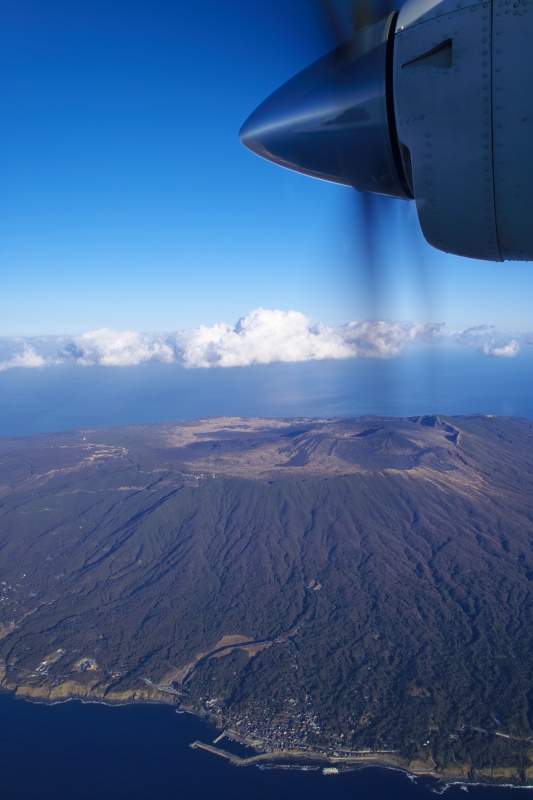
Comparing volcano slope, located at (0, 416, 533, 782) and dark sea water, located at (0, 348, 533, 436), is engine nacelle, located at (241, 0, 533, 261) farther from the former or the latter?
dark sea water, located at (0, 348, 533, 436)

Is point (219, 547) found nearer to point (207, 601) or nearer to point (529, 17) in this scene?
point (207, 601)

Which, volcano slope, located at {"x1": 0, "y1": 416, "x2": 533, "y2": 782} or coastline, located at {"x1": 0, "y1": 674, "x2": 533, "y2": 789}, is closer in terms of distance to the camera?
coastline, located at {"x1": 0, "y1": 674, "x2": 533, "y2": 789}

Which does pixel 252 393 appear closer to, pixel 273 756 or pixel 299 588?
pixel 299 588

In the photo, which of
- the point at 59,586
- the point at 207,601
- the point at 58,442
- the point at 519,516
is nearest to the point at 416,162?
the point at 207,601

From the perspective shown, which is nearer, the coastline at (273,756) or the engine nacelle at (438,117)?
the engine nacelle at (438,117)

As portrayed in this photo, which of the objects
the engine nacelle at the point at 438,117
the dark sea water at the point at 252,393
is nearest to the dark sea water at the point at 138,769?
the engine nacelle at the point at 438,117

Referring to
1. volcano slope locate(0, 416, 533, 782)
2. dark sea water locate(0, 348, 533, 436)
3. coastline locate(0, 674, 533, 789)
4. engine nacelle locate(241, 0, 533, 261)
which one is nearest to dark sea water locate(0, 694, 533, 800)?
coastline locate(0, 674, 533, 789)

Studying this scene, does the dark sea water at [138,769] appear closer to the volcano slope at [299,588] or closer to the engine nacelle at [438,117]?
the volcano slope at [299,588]
